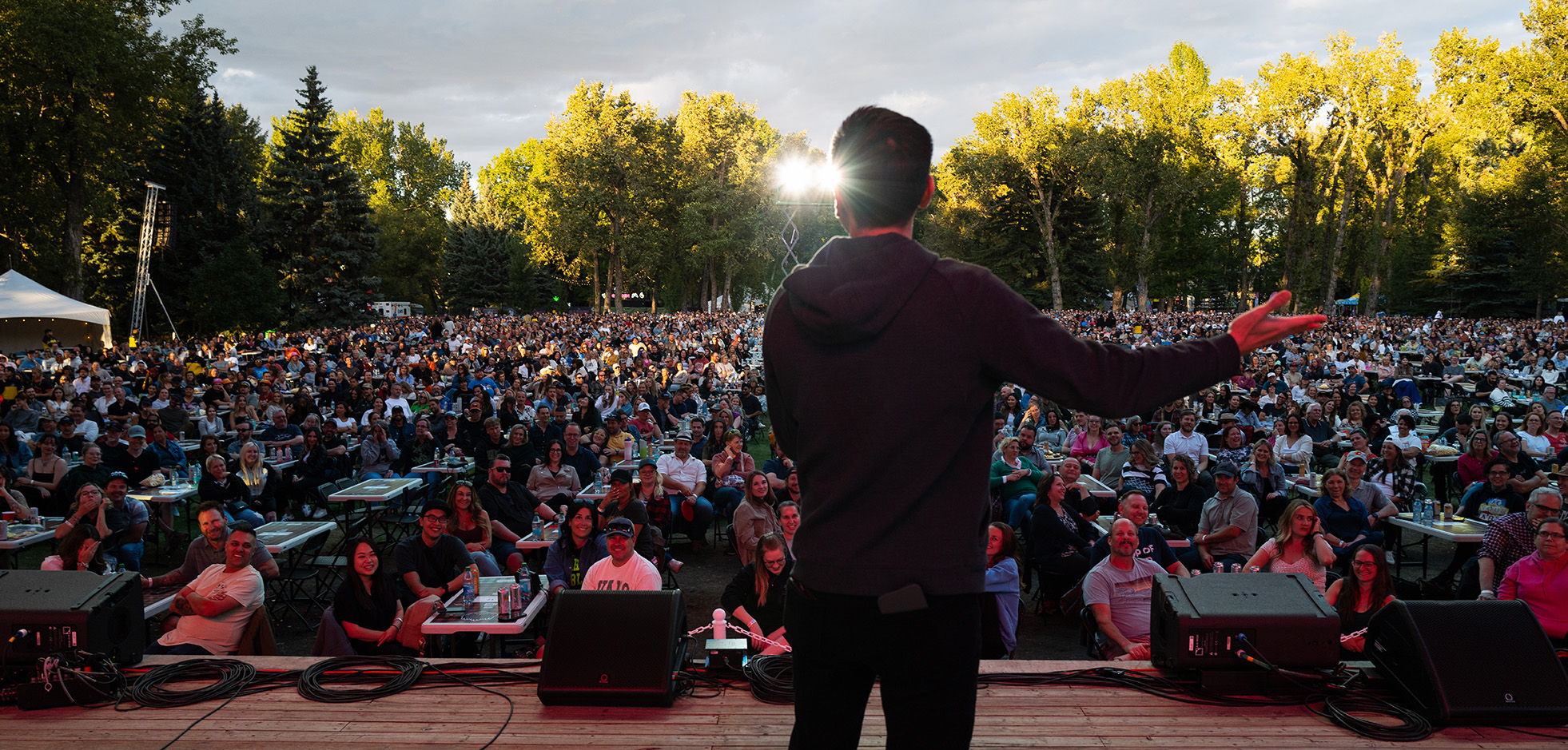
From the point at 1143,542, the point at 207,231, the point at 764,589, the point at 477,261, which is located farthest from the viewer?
the point at 477,261

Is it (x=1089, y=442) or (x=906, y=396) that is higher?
(x=906, y=396)

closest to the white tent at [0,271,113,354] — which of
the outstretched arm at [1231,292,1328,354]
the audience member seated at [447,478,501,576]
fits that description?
the audience member seated at [447,478,501,576]

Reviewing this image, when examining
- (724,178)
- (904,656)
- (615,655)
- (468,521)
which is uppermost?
(724,178)

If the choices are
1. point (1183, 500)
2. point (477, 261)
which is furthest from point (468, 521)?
point (477, 261)

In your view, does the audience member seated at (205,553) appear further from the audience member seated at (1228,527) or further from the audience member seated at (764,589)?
the audience member seated at (1228,527)

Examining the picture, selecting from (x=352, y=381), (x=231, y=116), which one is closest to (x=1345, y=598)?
(x=352, y=381)

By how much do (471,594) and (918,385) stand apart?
4.31 metres

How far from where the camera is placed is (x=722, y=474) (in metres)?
8.84

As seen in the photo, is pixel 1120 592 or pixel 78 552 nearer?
pixel 1120 592

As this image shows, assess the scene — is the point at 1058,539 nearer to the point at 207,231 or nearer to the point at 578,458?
the point at 578,458

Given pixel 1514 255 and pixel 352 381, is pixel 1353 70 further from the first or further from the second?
pixel 352 381

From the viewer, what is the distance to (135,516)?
22.2ft

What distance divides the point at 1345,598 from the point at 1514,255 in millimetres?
42612

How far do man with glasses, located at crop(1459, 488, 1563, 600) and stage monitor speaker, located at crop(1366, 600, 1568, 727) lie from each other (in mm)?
2856
